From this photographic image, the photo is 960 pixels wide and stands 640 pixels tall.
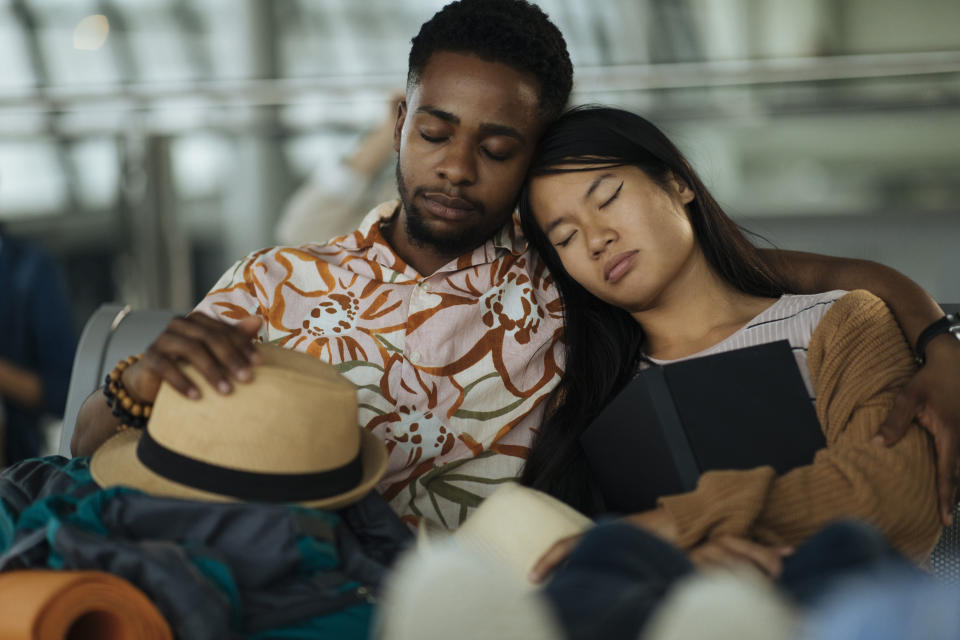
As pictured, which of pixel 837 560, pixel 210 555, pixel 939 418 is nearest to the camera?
pixel 837 560

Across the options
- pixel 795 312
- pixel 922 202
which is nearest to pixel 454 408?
pixel 795 312

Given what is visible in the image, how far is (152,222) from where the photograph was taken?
456 cm

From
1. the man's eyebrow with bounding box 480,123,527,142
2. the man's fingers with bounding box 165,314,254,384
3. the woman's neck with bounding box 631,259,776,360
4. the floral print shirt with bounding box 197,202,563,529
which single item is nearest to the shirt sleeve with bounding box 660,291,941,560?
the woman's neck with bounding box 631,259,776,360

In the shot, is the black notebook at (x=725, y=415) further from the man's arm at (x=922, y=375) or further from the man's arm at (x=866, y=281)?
the man's arm at (x=866, y=281)

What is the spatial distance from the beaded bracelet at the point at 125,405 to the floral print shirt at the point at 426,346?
0.93 ft

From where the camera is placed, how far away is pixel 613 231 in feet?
5.78

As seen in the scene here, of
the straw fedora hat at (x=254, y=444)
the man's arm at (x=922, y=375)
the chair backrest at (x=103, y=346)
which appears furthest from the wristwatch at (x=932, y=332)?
the chair backrest at (x=103, y=346)

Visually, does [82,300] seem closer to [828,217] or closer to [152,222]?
[152,222]

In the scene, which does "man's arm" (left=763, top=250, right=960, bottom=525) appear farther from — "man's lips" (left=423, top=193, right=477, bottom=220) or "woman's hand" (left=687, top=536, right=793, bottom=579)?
"man's lips" (left=423, top=193, right=477, bottom=220)

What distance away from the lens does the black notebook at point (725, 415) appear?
1.49 meters

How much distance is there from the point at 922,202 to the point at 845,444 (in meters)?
3.49

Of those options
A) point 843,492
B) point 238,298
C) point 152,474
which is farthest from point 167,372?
point 843,492

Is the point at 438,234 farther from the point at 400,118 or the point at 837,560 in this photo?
the point at 837,560

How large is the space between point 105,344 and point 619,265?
109 centimetres
